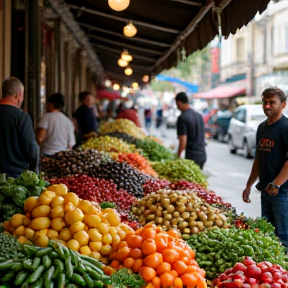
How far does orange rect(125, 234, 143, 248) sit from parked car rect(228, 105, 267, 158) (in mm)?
16814

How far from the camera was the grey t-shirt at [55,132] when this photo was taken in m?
8.71

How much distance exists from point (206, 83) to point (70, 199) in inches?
2794

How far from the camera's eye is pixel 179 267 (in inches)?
143

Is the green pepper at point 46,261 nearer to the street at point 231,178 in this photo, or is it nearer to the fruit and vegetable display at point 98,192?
the fruit and vegetable display at point 98,192

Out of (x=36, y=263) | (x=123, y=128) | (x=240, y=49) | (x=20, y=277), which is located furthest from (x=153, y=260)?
(x=240, y=49)

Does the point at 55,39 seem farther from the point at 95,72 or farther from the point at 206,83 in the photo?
the point at 206,83

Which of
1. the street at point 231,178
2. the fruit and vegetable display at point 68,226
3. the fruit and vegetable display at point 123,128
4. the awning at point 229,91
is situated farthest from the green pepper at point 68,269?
the awning at point 229,91

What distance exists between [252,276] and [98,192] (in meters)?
2.45

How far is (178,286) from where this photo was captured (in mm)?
3518

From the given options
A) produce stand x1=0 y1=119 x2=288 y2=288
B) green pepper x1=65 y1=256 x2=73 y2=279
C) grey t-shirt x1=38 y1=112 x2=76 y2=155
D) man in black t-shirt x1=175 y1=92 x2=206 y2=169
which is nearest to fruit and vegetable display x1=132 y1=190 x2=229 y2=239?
produce stand x1=0 y1=119 x2=288 y2=288

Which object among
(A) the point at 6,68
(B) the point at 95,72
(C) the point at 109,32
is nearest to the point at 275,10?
(B) the point at 95,72

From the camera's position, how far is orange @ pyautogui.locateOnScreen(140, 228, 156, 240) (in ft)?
12.6

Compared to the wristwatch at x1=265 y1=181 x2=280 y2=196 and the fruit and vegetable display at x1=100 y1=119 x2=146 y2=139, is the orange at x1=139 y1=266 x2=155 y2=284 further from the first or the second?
the fruit and vegetable display at x1=100 y1=119 x2=146 y2=139

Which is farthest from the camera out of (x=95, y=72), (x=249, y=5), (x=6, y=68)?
(x=95, y=72)
